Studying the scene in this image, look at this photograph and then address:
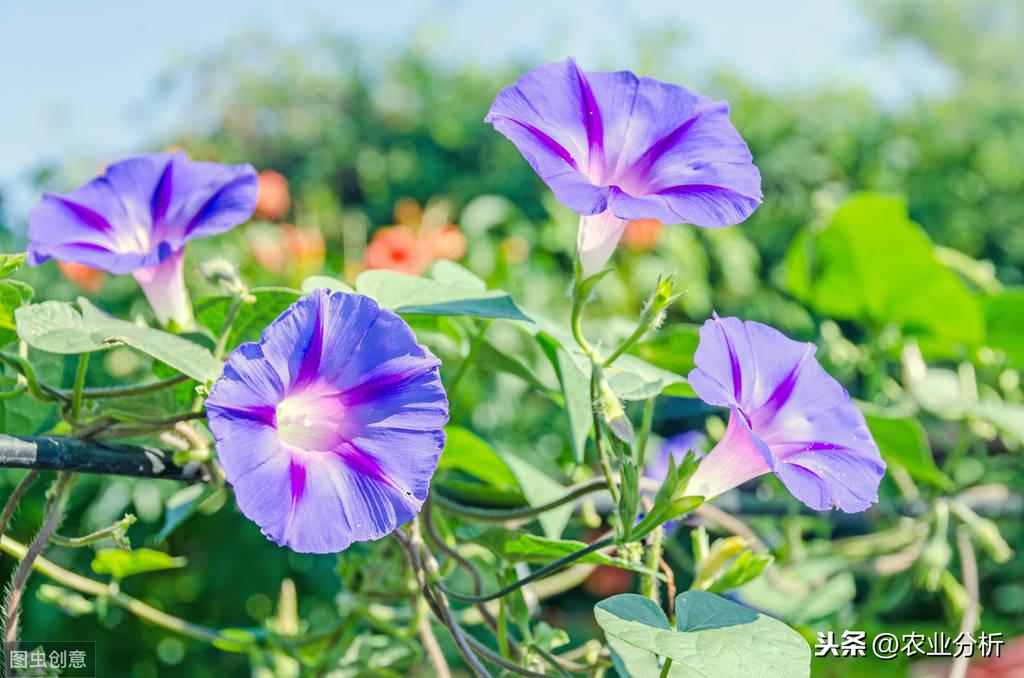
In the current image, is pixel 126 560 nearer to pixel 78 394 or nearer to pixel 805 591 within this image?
pixel 78 394

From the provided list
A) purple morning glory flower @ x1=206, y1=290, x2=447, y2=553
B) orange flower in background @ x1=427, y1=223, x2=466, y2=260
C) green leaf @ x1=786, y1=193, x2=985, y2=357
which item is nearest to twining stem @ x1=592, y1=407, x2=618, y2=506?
purple morning glory flower @ x1=206, y1=290, x2=447, y2=553

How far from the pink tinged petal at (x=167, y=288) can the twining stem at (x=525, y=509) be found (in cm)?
21

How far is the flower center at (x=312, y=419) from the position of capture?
1.51 ft

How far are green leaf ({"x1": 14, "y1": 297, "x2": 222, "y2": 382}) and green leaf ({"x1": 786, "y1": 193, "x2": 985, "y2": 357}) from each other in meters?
0.76

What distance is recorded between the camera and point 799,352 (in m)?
0.54

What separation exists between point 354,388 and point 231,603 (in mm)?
1245

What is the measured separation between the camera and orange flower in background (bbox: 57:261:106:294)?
1.76m

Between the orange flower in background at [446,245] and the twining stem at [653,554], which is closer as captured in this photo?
the twining stem at [653,554]

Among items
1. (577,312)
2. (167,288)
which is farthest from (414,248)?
(577,312)

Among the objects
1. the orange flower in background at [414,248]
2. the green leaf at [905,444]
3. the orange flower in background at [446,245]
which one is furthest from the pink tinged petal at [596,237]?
the orange flower in background at [446,245]

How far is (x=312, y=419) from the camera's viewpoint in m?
0.47

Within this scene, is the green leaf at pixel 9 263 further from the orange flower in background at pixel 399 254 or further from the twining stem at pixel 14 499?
the orange flower in background at pixel 399 254

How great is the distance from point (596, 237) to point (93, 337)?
27 centimetres

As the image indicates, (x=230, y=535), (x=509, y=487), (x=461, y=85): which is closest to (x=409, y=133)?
(x=461, y=85)
